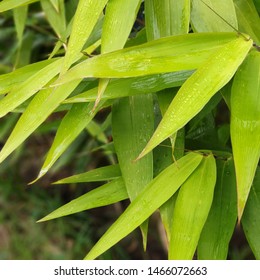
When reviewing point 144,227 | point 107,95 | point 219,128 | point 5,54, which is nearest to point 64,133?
point 107,95

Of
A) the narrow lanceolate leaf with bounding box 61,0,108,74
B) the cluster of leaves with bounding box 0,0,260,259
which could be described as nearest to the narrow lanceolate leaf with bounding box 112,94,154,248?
the cluster of leaves with bounding box 0,0,260,259

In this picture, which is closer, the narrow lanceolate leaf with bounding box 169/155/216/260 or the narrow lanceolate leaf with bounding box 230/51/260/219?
the narrow lanceolate leaf with bounding box 230/51/260/219

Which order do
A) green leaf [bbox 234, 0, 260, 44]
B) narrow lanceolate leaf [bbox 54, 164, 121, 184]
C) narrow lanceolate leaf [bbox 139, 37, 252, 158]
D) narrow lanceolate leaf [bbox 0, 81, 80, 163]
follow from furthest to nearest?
narrow lanceolate leaf [bbox 54, 164, 121, 184] < green leaf [bbox 234, 0, 260, 44] < narrow lanceolate leaf [bbox 0, 81, 80, 163] < narrow lanceolate leaf [bbox 139, 37, 252, 158]

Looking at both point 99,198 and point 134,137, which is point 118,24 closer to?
point 134,137

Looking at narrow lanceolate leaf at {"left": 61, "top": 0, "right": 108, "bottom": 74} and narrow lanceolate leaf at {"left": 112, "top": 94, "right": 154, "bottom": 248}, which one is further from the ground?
narrow lanceolate leaf at {"left": 61, "top": 0, "right": 108, "bottom": 74}

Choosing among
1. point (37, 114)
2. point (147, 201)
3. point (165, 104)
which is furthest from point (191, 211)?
point (37, 114)

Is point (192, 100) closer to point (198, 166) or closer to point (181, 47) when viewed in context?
point (181, 47)

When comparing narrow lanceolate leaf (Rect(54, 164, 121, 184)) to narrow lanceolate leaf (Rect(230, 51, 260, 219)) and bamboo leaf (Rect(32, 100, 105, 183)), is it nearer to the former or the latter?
bamboo leaf (Rect(32, 100, 105, 183))
